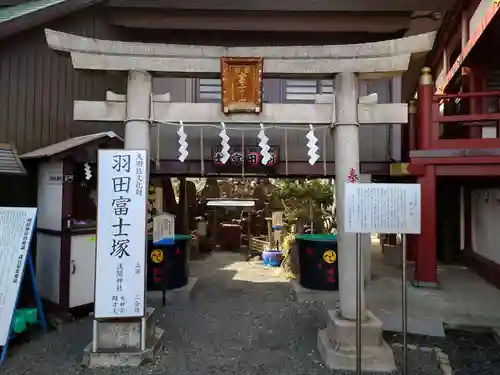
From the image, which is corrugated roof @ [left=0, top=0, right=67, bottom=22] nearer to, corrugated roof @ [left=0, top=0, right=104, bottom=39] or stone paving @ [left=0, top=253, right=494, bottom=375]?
corrugated roof @ [left=0, top=0, right=104, bottom=39]

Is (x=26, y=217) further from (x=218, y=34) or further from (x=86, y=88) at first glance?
(x=218, y=34)

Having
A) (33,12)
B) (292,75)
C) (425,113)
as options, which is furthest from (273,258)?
(33,12)

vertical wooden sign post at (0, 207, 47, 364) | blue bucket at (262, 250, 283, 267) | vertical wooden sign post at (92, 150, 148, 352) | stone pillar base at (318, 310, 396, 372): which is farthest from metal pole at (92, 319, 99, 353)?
blue bucket at (262, 250, 283, 267)

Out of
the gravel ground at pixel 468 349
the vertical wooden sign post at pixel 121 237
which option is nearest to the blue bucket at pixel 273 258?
the gravel ground at pixel 468 349

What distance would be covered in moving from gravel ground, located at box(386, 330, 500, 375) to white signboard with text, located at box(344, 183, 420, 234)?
7.51ft

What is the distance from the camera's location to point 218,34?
923 cm

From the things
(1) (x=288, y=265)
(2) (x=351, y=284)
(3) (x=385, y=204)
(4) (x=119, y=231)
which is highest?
(3) (x=385, y=204)

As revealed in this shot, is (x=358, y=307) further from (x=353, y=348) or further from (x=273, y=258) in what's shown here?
(x=273, y=258)

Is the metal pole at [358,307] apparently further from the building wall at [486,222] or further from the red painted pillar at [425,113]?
the building wall at [486,222]

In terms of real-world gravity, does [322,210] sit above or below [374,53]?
below

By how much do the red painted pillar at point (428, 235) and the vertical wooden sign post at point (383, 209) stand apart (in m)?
4.49

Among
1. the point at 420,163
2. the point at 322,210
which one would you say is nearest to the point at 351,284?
the point at 420,163

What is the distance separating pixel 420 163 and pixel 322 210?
3.27 meters

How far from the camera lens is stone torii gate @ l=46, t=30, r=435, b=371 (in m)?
5.11
